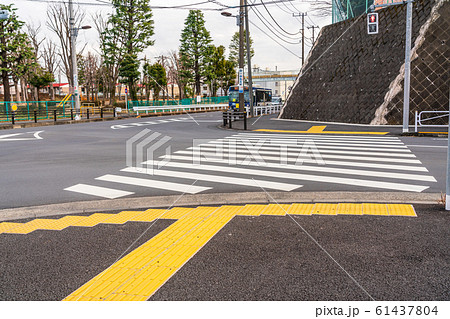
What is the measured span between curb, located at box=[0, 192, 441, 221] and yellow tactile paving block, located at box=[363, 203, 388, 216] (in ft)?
1.44

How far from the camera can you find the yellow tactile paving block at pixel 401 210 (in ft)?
17.6

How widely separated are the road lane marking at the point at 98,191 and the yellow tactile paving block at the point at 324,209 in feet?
11.5

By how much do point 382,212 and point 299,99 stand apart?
24.0 m

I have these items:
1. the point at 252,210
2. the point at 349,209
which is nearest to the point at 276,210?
the point at 252,210

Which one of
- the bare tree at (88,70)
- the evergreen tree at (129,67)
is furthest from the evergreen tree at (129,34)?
the bare tree at (88,70)

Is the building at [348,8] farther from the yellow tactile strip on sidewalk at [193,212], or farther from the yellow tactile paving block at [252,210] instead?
the yellow tactile paving block at [252,210]

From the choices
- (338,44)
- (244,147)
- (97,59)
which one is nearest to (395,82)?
(338,44)

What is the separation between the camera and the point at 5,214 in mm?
6004

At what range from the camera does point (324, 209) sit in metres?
5.79

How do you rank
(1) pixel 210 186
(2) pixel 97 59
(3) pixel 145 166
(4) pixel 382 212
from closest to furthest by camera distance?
(4) pixel 382 212 < (1) pixel 210 186 < (3) pixel 145 166 < (2) pixel 97 59

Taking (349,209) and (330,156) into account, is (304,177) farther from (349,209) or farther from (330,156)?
(330,156)

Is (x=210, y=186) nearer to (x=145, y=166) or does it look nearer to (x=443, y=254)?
(x=145, y=166)

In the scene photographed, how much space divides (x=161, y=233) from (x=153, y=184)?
3.39 meters

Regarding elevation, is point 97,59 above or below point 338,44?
above
